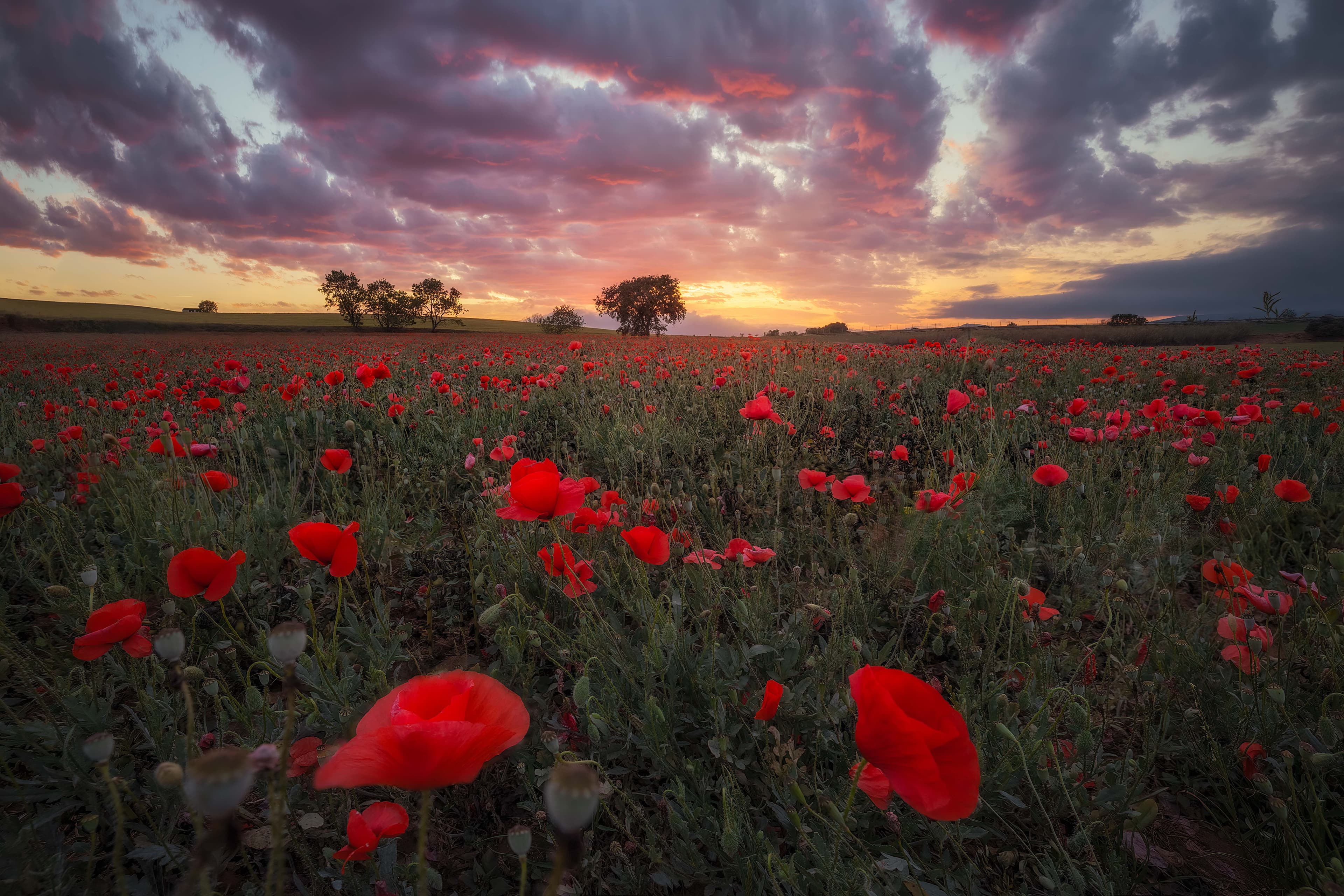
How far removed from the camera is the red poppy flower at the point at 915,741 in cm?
80

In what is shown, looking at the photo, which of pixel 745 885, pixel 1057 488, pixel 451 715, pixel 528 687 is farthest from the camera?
pixel 1057 488

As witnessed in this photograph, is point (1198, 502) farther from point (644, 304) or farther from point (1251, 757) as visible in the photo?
point (644, 304)

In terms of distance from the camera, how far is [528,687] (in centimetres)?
188

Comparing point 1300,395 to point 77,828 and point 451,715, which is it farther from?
point 77,828

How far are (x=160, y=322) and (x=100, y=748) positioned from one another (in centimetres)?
5630

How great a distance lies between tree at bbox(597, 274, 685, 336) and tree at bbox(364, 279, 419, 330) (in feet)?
52.9

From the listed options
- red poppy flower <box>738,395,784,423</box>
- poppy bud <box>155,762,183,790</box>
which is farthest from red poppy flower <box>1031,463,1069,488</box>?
poppy bud <box>155,762,183,790</box>

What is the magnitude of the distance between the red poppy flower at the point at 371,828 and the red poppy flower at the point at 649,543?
789mm

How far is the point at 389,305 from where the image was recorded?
4625 centimetres

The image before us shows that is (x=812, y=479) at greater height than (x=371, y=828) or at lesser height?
greater

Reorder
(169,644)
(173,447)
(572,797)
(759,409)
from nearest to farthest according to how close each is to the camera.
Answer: (572,797) < (169,644) < (173,447) < (759,409)

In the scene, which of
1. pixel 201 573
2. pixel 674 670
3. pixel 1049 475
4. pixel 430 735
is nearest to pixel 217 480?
pixel 201 573

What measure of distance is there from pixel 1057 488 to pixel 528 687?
9.90 ft

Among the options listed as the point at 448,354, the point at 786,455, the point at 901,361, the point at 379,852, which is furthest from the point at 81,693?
the point at 448,354
